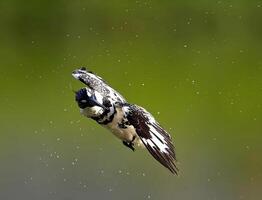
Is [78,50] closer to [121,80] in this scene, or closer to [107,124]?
[121,80]

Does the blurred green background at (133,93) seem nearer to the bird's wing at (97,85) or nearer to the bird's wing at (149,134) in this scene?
the bird's wing at (97,85)

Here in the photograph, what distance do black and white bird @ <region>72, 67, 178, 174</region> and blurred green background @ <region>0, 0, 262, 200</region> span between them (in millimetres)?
501

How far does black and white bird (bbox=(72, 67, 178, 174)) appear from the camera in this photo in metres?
1.88

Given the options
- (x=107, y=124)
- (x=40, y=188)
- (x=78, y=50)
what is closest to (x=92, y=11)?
(x=78, y=50)

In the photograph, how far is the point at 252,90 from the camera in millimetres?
3105

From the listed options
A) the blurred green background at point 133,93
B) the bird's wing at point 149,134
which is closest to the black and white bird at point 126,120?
the bird's wing at point 149,134

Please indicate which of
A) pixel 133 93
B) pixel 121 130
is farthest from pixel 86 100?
pixel 133 93

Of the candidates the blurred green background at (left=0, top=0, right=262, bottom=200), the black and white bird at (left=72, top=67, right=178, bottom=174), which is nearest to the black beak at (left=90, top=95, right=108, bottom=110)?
the black and white bird at (left=72, top=67, right=178, bottom=174)

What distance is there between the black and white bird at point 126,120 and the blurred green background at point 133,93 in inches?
19.7

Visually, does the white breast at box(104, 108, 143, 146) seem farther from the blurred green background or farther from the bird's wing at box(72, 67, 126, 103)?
the blurred green background

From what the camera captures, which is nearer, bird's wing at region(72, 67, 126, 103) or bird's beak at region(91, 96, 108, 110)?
bird's beak at region(91, 96, 108, 110)

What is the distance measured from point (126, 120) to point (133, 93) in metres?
1.17

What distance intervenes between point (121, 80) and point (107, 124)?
1175 millimetres

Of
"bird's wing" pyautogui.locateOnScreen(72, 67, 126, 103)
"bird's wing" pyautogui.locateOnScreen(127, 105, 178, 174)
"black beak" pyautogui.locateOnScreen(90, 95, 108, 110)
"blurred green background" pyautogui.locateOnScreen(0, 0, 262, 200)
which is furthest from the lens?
"blurred green background" pyautogui.locateOnScreen(0, 0, 262, 200)
